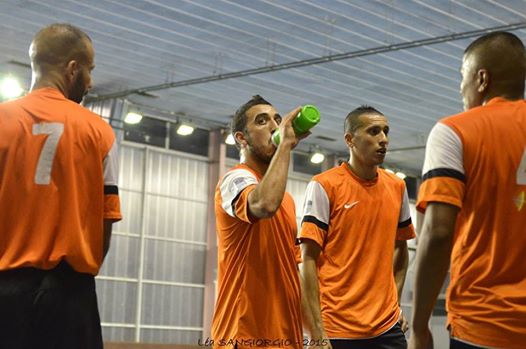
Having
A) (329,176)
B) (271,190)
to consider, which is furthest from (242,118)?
(329,176)

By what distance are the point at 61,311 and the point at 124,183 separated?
21322 mm

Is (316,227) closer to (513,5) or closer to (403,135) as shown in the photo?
(513,5)

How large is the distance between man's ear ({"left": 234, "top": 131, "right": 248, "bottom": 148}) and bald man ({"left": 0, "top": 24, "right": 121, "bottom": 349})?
1.67 m

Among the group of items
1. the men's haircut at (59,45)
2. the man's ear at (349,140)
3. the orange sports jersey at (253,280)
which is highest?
the man's ear at (349,140)

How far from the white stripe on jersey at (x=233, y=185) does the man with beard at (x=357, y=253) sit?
1.17m

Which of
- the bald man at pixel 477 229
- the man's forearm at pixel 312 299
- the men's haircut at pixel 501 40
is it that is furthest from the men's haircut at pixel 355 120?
the bald man at pixel 477 229

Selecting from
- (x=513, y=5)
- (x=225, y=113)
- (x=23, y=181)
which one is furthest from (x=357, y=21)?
(x=23, y=181)

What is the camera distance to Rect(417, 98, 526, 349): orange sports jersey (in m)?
3.64

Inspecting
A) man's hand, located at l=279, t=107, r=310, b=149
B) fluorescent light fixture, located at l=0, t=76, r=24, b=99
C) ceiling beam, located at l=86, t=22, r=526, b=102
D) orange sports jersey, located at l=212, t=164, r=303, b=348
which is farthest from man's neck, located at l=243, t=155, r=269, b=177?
fluorescent light fixture, located at l=0, t=76, r=24, b=99

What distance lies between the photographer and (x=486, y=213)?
12.2 feet

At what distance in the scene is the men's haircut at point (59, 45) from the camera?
4172 mm

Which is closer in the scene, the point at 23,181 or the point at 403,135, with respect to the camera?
the point at 23,181

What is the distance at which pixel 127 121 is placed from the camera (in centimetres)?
2458

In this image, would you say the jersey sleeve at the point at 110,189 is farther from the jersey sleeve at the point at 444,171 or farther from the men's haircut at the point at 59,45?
the jersey sleeve at the point at 444,171
